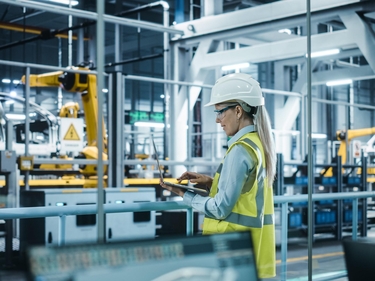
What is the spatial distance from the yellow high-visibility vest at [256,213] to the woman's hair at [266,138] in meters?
0.03

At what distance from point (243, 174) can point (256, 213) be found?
7.2 inches

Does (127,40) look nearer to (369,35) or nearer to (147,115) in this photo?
(147,115)

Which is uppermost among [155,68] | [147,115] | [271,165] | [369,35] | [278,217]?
[155,68]

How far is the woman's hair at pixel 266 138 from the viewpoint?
2375 millimetres

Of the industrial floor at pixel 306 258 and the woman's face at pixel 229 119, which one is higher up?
the woman's face at pixel 229 119

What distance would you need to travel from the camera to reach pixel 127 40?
2156 cm

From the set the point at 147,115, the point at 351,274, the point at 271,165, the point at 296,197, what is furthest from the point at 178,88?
the point at 351,274

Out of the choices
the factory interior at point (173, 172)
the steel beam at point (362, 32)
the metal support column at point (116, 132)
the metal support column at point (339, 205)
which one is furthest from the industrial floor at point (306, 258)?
the steel beam at point (362, 32)

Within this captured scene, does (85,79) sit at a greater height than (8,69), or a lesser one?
lesser

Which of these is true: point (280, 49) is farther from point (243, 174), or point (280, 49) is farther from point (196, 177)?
point (243, 174)

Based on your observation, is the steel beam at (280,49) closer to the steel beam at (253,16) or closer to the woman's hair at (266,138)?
the steel beam at (253,16)

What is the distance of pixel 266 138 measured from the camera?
2.39m

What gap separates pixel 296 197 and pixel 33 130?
24.6 feet

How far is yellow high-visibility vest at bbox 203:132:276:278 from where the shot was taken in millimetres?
2297
